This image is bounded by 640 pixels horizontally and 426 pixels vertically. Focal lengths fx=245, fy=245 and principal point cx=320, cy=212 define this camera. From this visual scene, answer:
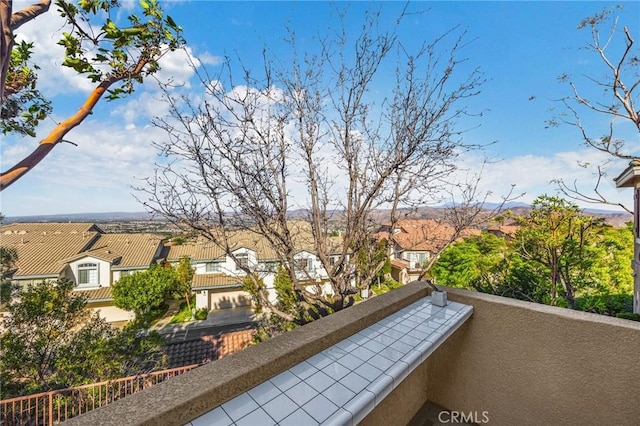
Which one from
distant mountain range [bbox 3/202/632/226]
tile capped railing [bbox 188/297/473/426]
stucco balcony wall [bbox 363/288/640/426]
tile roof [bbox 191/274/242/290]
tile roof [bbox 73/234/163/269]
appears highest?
distant mountain range [bbox 3/202/632/226]

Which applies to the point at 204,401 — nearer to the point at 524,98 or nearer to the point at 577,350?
the point at 577,350

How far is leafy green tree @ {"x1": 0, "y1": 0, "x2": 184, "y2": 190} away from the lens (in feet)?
→ 10.1

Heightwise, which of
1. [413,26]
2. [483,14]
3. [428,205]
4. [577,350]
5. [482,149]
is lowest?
[577,350]

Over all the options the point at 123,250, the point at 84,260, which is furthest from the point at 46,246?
the point at 123,250

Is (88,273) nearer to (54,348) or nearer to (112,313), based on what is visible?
(112,313)

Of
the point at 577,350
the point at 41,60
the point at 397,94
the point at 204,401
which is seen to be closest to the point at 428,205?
the point at 397,94

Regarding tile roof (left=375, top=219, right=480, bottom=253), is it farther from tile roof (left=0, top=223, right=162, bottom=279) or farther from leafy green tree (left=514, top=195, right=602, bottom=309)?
tile roof (left=0, top=223, right=162, bottom=279)

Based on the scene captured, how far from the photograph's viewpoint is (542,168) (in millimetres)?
7645

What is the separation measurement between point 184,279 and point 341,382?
17.6m

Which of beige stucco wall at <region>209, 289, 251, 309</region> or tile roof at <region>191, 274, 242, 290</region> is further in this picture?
beige stucco wall at <region>209, 289, 251, 309</region>

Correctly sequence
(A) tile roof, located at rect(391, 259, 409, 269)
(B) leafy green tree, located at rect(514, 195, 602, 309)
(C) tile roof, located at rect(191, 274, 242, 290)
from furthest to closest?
(A) tile roof, located at rect(391, 259, 409, 269) < (C) tile roof, located at rect(191, 274, 242, 290) < (B) leafy green tree, located at rect(514, 195, 602, 309)

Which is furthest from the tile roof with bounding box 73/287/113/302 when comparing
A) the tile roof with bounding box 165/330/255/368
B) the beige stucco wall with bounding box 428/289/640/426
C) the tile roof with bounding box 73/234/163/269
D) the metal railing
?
the beige stucco wall with bounding box 428/289/640/426

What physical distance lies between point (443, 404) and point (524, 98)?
315 inches

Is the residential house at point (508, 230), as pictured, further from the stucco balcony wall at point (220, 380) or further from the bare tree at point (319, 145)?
the stucco balcony wall at point (220, 380)
